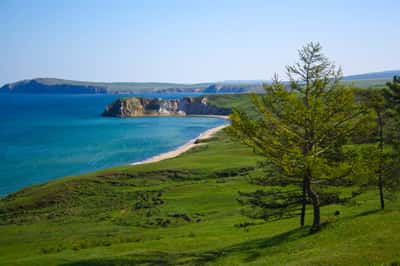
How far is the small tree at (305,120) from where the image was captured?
20.9 metres

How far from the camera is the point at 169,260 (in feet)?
75.2

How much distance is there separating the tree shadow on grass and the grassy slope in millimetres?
59

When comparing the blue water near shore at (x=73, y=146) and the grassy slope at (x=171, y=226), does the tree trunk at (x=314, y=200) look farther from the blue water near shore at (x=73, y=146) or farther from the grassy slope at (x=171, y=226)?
the blue water near shore at (x=73, y=146)

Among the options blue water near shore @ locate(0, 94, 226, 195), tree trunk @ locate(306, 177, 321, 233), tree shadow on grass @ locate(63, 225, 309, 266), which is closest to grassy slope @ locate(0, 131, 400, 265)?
tree shadow on grass @ locate(63, 225, 309, 266)

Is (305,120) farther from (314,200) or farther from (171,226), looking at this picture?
(171,226)

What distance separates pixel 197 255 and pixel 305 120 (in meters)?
9.40

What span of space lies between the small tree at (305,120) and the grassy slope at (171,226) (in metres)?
3.62

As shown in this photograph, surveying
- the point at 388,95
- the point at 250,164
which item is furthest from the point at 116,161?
the point at 388,95

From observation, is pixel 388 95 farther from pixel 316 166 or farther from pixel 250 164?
pixel 250 164

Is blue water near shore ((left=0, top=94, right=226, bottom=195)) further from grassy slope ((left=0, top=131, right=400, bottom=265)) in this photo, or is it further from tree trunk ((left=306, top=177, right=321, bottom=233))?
tree trunk ((left=306, top=177, right=321, bottom=233))

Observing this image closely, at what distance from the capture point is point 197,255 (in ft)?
77.4

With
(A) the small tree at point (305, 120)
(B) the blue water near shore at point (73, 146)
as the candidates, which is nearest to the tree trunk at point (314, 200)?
(A) the small tree at point (305, 120)

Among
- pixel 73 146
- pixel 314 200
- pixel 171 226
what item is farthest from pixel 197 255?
pixel 73 146

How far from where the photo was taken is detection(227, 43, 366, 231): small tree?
20922mm
